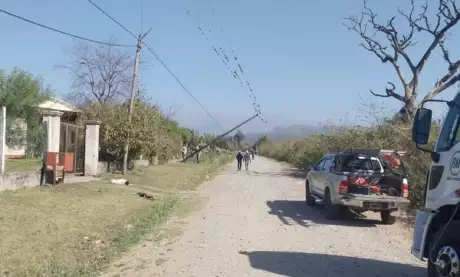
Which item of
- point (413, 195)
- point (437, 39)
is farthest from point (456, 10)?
point (413, 195)

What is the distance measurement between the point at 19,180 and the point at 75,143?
7.49m

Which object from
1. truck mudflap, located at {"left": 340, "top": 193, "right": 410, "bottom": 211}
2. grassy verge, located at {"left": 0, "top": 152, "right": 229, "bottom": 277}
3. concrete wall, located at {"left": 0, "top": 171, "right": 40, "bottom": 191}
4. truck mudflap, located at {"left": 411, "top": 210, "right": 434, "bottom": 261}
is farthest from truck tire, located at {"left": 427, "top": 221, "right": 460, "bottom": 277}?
concrete wall, located at {"left": 0, "top": 171, "right": 40, "bottom": 191}

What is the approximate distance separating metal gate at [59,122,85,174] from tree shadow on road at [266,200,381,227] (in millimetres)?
8536

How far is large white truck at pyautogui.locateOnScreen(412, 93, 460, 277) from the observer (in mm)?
6070

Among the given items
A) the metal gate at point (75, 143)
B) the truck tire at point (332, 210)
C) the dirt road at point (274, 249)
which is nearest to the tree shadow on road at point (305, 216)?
the dirt road at point (274, 249)

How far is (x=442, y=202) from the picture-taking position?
6.38 meters

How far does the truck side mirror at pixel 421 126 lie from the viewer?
262 inches

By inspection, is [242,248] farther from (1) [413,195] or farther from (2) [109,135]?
(2) [109,135]

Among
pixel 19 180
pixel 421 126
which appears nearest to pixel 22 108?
pixel 19 180

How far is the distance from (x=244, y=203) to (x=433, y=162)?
1071cm

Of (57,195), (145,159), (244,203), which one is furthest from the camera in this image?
(145,159)

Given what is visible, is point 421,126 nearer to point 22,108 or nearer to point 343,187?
point 343,187

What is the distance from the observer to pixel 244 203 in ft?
56.3

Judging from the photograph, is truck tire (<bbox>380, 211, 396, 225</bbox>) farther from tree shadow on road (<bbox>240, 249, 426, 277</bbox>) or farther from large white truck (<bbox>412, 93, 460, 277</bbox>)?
large white truck (<bbox>412, 93, 460, 277</bbox>)
